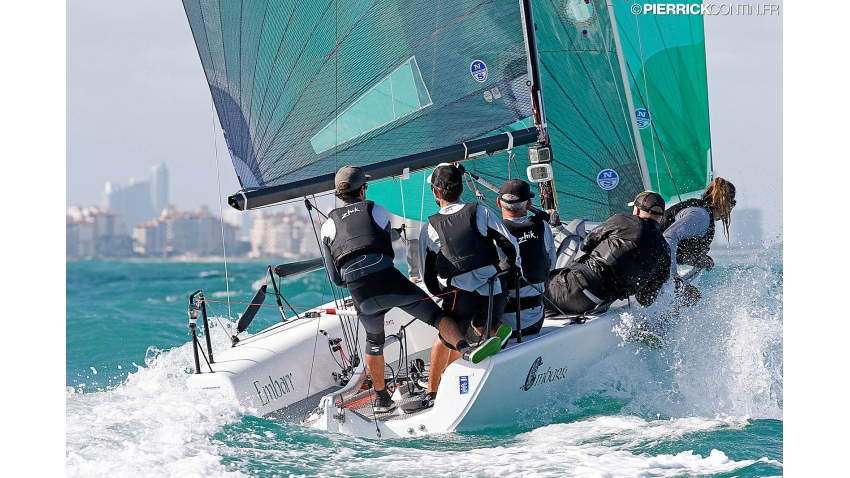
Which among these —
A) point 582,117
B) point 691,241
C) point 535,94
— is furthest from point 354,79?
point 691,241

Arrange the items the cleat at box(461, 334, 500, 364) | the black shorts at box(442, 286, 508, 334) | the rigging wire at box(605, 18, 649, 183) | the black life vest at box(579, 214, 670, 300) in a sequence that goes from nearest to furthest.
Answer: the cleat at box(461, 334, 500, 364) → the black shorts at box(442, 286, 508, 334) → the black life vest at box(579, 214, 670, 300) → the rigging wire at box(605, 18, 649, 183)

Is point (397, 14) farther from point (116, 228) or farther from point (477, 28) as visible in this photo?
point (116, 228)

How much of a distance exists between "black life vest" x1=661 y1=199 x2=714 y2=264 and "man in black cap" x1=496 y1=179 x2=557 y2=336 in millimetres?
1272

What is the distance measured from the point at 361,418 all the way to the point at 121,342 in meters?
4.85

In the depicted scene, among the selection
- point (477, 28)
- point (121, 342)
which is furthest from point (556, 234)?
point (121, 342)

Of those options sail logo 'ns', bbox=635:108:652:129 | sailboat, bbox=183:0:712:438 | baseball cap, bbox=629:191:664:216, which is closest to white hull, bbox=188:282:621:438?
sailboat, bbox=183:0:712:438

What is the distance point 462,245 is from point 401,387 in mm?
916

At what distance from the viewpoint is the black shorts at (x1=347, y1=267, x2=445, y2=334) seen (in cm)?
386

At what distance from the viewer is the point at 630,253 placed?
450 cm

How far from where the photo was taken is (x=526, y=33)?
486 cm

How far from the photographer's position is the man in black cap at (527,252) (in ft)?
13.6

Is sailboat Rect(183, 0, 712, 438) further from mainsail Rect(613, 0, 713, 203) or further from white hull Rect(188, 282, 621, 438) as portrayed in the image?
mainsail Rect(613, 0, 713, 203)

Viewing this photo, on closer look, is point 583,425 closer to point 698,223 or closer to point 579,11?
point 698,223

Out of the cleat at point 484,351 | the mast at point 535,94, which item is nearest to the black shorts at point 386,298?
the cleat at point 484,351
